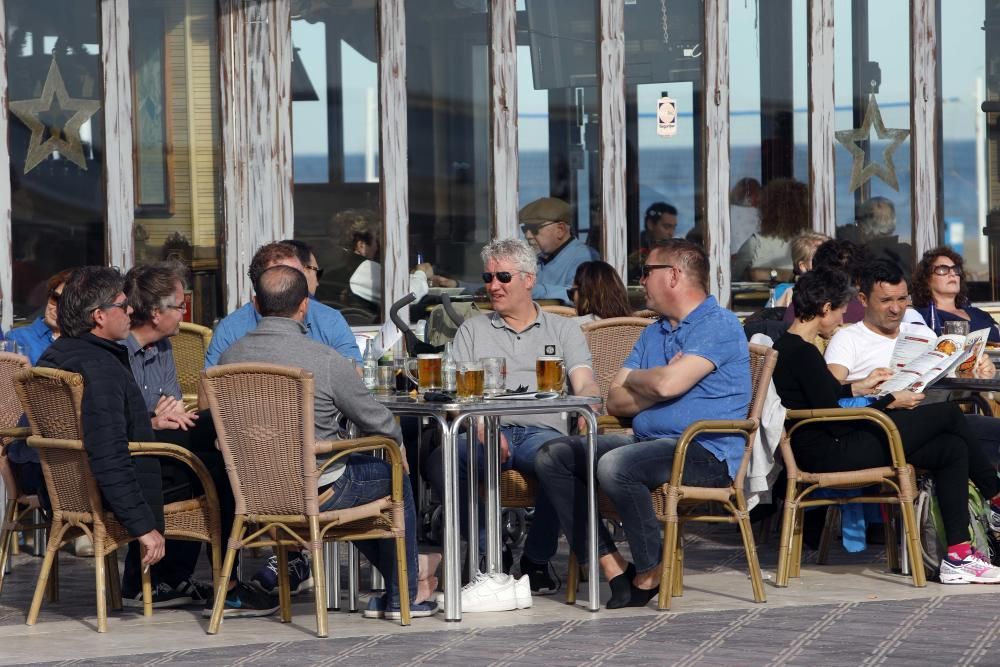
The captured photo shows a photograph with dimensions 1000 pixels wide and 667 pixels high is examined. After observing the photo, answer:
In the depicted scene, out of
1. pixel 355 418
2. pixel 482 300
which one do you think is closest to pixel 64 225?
pixel 482 300

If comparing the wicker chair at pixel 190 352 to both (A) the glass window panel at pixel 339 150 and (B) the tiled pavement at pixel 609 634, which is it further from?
(B) the tiled pavement at pixel 609 634

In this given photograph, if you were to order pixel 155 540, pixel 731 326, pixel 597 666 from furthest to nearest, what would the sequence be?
pixel 731 326
pixel 155 540
pixel 597 666

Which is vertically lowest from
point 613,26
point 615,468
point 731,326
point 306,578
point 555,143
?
point 306,578

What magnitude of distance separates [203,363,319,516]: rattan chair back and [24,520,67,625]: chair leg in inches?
27.1

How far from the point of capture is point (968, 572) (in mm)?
6613

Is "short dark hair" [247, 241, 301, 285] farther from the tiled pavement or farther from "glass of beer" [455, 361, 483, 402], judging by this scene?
the tiled pavement

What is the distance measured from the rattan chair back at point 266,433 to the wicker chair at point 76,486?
299mm

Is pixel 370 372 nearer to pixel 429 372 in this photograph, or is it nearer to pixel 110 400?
pixel 429 372

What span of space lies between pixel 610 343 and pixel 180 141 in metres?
2.72

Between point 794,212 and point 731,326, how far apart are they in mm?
3795

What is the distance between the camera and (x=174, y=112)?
29.8 ft

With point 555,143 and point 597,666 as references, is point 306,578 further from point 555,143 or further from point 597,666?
point 555,143

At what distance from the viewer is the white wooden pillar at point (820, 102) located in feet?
32.7

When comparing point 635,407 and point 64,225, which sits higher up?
point 64,225
